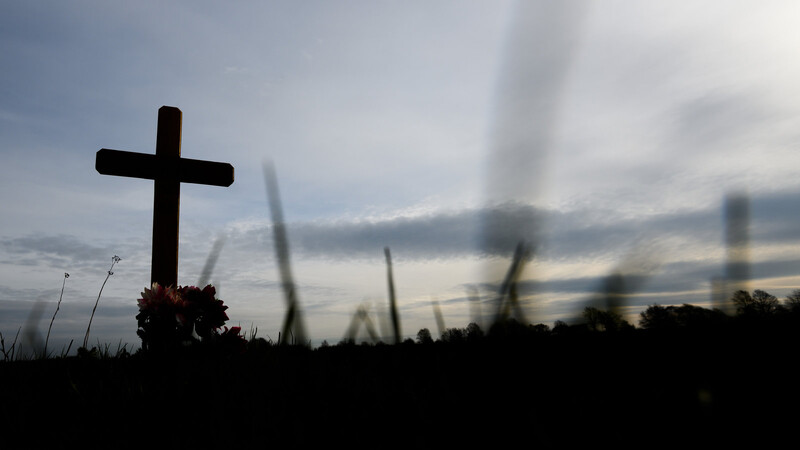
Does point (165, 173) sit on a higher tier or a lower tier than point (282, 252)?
higher

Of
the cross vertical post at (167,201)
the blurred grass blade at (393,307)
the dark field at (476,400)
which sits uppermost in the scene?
the cross vertical post at (167,201)

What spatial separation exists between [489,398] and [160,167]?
4916 millimetres

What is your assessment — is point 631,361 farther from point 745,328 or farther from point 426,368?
point 426,368

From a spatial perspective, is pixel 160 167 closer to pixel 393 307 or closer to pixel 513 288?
pixel 393 307

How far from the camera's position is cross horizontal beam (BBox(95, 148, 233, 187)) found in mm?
5324

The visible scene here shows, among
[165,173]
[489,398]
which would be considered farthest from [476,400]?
[165,173]

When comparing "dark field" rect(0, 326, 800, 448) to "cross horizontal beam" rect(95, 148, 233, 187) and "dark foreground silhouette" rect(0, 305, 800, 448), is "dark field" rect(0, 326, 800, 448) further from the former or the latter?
"cross horizontal beam" rect(95, 148, 233, 187)

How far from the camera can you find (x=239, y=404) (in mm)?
2152

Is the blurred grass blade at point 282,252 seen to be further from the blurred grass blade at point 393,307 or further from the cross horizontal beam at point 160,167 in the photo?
the cross horizontal beam at point 160,167

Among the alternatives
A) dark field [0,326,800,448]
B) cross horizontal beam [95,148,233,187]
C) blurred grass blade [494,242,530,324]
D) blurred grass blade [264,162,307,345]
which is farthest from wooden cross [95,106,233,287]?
blurred grass blade [494,242,530,324]

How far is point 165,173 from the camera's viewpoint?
5.50 m

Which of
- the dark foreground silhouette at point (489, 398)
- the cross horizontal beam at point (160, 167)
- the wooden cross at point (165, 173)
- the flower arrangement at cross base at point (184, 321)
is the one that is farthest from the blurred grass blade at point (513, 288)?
the cross horizontal beam at point (160, 167)

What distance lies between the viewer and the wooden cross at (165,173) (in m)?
5.29

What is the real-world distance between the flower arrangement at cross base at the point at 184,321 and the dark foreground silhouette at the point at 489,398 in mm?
751
